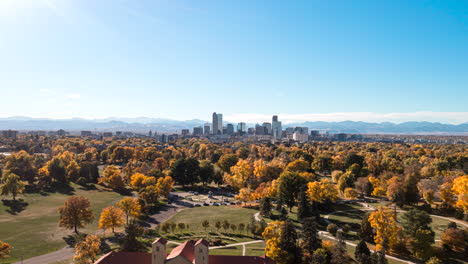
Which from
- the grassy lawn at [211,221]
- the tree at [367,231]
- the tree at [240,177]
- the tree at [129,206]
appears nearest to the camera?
the tree at [367,231]

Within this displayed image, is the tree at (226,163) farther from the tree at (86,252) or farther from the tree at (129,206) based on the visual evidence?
the tree at (86,252)

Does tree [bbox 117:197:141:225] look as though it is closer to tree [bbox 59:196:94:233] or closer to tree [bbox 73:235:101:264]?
tree [bbox 59:196:94:233]

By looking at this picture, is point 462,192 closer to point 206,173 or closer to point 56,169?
point 206,173

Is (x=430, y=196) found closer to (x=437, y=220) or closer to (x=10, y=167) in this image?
(x=437, y=220)

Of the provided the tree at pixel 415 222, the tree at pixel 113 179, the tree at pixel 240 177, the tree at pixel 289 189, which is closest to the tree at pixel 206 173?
the tree at pixel 240 177

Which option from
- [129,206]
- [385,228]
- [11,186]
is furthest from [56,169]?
[385,228]

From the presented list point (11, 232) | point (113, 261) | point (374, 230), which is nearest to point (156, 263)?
point (113, 261)
